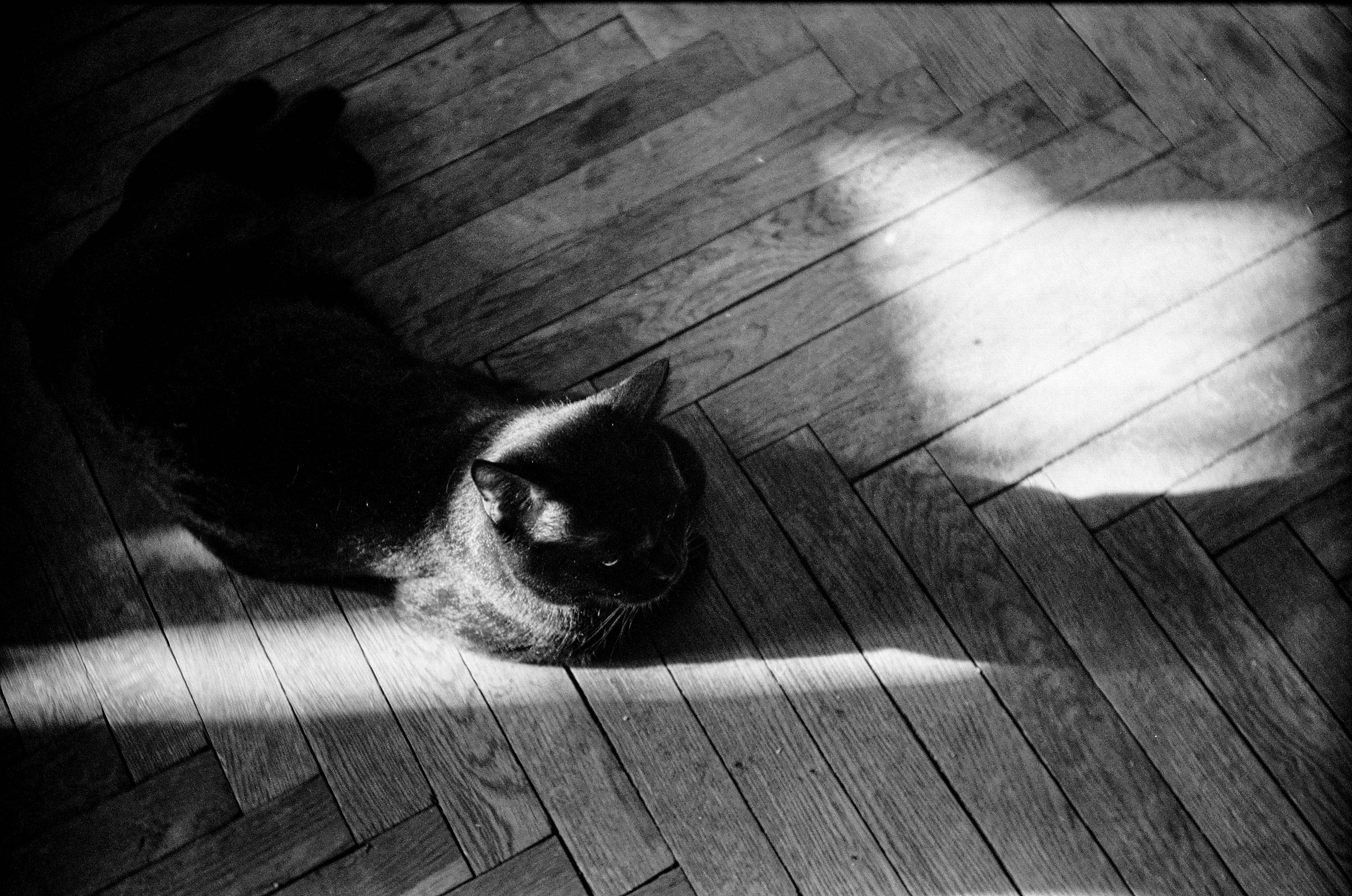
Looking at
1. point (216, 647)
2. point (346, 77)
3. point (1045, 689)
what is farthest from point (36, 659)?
point (1045, 689)

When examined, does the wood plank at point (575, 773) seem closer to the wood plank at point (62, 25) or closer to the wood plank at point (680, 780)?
the wood plank at point (680, 780)

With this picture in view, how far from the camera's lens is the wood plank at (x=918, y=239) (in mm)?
1579

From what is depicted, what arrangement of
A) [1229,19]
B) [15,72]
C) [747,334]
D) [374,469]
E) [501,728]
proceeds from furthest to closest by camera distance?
[15,72]
[1229,19]
[747,334]
[501,728]
[374,469]

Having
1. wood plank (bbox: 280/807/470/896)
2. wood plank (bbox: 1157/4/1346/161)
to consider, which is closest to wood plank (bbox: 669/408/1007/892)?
wood plank (bbox: 280/807/470/896)

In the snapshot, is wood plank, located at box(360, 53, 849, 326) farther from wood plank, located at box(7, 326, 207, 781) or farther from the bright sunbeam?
wood plank, located at box(7, 326, 207, 781)

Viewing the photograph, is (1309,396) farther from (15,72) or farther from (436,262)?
(15,72)

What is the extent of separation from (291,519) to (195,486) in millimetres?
148

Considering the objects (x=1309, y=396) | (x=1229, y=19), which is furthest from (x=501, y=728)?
(x=1229, y=19)

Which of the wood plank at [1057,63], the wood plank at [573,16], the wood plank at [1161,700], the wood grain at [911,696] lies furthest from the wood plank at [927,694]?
the wood plank at [573,16]

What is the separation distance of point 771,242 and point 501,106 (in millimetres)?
590

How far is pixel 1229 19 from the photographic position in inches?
67.1

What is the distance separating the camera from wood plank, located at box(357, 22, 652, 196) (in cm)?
174

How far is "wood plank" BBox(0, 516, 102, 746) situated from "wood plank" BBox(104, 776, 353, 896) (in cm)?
21

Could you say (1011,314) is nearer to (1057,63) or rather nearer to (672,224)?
(1057,63)
